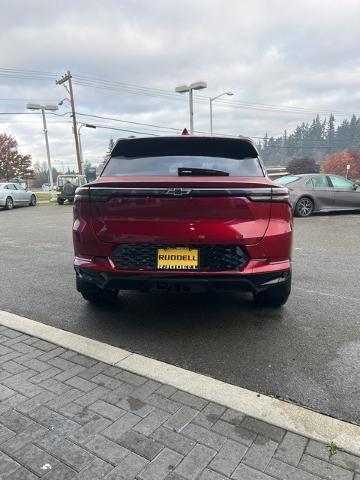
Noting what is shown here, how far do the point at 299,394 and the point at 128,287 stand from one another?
154 cm

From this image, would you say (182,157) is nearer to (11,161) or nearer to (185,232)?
(185,232)

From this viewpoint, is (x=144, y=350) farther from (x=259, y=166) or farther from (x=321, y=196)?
(x=321, y=196)

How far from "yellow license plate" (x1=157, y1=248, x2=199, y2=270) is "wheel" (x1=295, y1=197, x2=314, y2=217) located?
1014 centimetres

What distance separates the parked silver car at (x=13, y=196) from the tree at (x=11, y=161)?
105ft

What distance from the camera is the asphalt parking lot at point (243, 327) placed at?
2863 millimetres

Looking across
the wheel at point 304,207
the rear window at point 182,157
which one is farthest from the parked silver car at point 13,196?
the rear window at point 182,157

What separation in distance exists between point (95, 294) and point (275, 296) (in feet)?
5.99

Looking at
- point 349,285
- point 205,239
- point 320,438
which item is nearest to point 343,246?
point 349,285

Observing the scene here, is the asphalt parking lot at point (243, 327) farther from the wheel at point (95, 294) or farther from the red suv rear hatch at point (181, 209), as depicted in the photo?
the red suv rear hatch at point (181, 209)

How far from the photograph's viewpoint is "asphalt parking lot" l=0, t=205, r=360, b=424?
286cm

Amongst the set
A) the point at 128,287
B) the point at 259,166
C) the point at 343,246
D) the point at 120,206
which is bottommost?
the point at 343,246

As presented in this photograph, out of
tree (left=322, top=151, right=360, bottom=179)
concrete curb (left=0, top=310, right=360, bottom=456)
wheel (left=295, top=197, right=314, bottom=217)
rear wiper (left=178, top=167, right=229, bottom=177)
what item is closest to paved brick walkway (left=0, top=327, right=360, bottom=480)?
concrete curb (left=0, top=310, right=360, bottom=456)

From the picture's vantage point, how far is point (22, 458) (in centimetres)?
210

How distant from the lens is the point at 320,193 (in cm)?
1284
